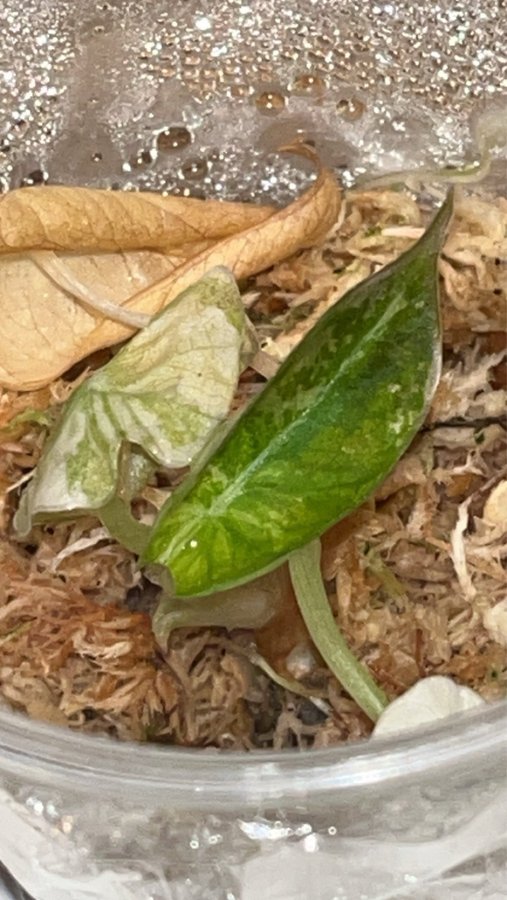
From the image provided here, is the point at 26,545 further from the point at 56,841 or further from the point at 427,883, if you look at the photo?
the point at 427,883

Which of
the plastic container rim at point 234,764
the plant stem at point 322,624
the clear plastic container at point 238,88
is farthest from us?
the clear plastic container at point 238,88

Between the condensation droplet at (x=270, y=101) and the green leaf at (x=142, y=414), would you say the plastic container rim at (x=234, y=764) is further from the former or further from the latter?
the condensation droplet at (x=270, y=101)

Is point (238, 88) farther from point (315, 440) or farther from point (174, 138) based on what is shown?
point (315, 440)

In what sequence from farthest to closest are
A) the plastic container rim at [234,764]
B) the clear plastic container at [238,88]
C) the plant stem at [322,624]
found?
1. the clear plastic container at [238,88]
2. the plant stem at [322,624]
3. the plastic container rim at [234,764]

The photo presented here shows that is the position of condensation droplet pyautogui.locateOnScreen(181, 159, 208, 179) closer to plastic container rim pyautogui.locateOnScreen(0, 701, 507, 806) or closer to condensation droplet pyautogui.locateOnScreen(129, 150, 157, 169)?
condensation droplet pyautogui.locateOnScreen(129, 150, 157, 169)

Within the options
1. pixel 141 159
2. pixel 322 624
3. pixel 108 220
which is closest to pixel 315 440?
pixel 322 624

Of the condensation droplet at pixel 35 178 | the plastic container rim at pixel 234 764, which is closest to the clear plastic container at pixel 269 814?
the plastic container rim at pixel 234 764

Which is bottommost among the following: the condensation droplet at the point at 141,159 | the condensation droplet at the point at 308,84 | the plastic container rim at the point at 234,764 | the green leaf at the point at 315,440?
the plastic container rim at the point at 234,764
